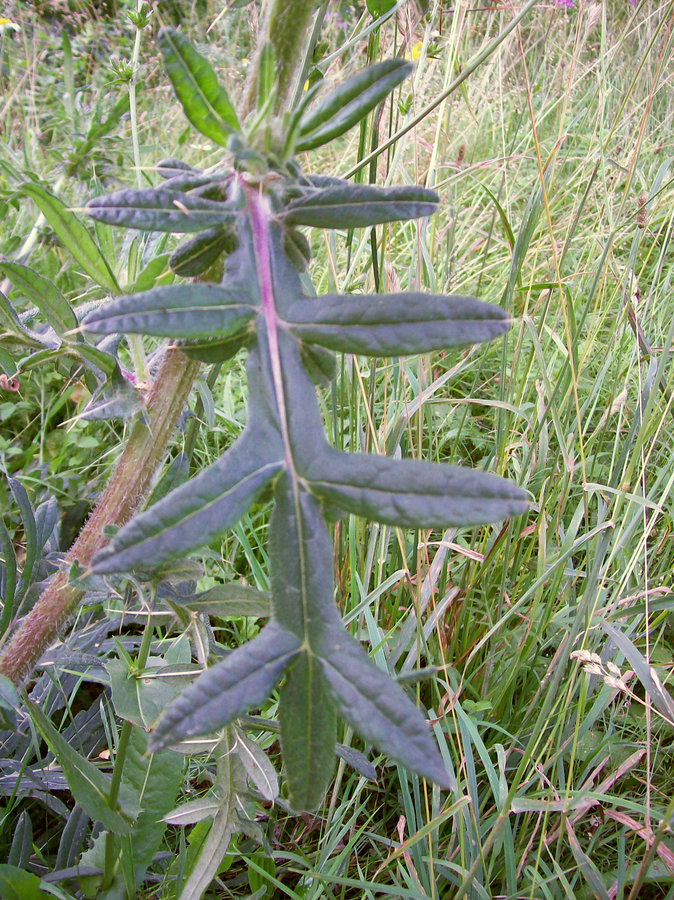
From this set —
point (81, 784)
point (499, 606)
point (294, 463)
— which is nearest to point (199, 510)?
point (294, 463)

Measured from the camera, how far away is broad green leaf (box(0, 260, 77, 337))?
80cm

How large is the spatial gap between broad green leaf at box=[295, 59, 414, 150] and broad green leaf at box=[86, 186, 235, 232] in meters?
0.10

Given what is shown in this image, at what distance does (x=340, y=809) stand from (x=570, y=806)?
383 millimetres

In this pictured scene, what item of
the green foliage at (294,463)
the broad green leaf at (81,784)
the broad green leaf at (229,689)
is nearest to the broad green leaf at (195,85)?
the green foliage at (294,463)

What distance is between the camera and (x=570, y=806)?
43.9 inches

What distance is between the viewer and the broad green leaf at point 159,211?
0.61 meters

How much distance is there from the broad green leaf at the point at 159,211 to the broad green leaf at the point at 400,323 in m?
0.13

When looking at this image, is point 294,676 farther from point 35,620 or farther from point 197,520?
point 35,620

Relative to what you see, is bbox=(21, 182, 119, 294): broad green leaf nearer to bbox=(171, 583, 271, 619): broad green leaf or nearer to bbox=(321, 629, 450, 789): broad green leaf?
bbox=(171, 583, 271, 619): broad green leaf

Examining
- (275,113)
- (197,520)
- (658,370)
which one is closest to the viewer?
(197,520)

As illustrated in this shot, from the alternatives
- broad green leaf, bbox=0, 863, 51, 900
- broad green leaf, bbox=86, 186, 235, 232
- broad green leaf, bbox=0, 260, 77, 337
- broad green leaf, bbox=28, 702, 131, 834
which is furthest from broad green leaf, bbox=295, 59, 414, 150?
broad green leaf, bbox=0, 863, 51, 900

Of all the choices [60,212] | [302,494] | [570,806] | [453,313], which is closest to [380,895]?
[570,806]

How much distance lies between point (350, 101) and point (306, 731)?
0.56 m

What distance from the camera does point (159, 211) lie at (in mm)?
613
